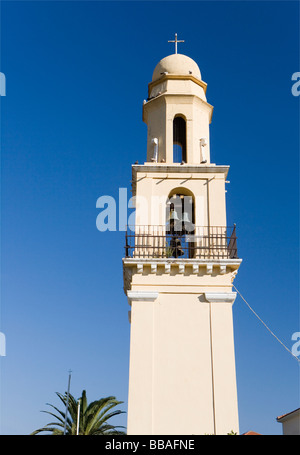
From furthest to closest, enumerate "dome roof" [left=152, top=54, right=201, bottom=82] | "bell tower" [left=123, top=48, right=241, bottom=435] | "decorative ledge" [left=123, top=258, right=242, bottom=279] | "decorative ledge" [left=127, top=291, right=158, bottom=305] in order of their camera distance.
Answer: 1. "dome roof" [left=152, top=54, right=201, bottom=82]
2. "decorative ledge" [left=123, top=258, right=242, bottom=279]
3. "decorative ledge" [left=127, top=291, right=158, bottom=305]
4. "bell tower" [left=123, top=48, right=241, bottom=435]

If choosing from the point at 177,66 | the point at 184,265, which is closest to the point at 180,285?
the point at 184,265

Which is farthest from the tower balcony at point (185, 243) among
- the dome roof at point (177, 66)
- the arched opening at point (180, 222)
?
the dome roof at point (177, 66)

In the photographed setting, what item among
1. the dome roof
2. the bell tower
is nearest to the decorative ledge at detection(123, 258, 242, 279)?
the bell tower

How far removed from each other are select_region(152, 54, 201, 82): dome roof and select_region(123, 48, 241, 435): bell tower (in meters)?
0.56

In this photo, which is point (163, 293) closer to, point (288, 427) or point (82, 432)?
point (288, 427)

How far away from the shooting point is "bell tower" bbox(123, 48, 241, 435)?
47.4ft

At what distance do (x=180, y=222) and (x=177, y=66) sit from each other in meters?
6.08

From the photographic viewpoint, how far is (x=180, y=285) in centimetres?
1581

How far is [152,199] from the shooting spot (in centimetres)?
1714

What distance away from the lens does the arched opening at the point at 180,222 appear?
16578 millimetres

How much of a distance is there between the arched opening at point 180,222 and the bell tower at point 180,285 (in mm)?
32

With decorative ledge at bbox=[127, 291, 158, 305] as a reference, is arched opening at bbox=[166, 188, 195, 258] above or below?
above

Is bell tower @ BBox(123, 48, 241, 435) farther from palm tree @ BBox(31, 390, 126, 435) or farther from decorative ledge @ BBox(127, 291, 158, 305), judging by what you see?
palm tree @ BBox(31, 390, 126, 435)
